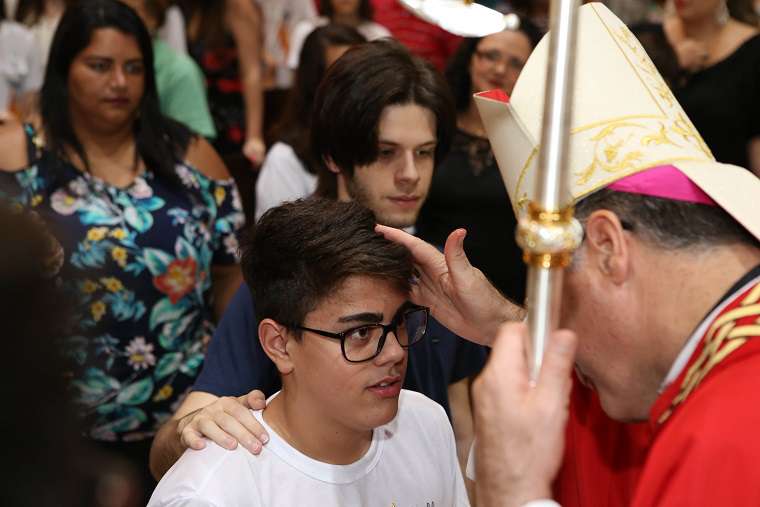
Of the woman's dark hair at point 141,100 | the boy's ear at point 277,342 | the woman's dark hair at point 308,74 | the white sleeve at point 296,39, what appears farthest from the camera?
the white sleeve at point 296,39

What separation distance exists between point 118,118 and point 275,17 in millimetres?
2183

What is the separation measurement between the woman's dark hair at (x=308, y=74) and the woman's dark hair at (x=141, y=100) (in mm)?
593

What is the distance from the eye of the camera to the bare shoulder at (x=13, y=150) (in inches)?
121

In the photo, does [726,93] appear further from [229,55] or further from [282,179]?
[229,55]

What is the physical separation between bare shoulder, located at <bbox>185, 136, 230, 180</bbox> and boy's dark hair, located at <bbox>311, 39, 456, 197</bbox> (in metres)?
0.55

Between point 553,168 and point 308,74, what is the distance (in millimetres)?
2779

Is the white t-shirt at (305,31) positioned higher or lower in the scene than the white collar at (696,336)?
lower

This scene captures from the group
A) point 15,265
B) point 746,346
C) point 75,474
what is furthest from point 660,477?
point 15,265

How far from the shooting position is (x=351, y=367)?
2.15 meters

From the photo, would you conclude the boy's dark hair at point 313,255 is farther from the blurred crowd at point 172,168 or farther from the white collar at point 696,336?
the white collar at point 696,336

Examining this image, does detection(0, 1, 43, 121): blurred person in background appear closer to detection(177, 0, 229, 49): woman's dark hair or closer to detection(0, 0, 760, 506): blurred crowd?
detection(0, 0, 760, 506): blurred crowd

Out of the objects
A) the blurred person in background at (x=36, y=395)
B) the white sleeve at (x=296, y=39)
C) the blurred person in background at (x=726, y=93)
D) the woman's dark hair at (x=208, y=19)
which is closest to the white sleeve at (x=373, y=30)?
the white sleeve at (x=296, y=39)

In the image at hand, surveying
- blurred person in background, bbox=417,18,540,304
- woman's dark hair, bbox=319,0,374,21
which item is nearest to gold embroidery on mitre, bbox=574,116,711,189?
blurred person in background, bbox=417,18,540,304

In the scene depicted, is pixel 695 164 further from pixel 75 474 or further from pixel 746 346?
pixel 75 474
